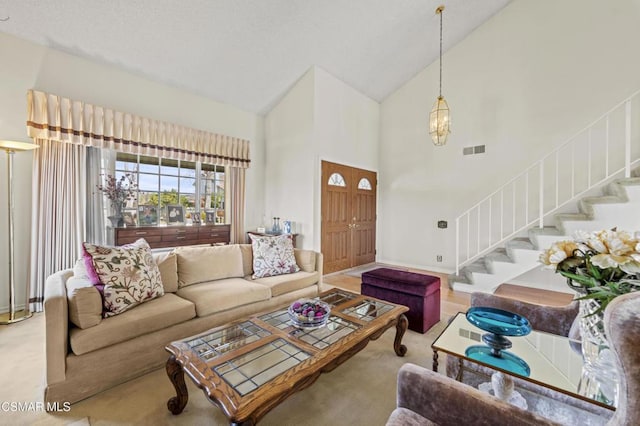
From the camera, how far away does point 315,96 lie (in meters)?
4.55

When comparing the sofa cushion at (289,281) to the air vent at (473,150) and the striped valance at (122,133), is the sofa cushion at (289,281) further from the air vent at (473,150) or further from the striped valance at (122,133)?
the air vent at (473,150)

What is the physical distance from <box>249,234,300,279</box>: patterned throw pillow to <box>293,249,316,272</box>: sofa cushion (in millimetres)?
93

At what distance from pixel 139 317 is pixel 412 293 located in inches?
92.0

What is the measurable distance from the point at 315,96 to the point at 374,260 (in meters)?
3.65

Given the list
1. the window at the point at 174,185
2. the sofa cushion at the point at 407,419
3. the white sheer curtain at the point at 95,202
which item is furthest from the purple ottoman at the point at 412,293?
the white sheer curtain at the point at 95,202

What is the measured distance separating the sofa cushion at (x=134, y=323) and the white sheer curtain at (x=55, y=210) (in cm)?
204

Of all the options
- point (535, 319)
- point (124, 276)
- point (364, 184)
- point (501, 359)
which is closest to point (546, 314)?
point (535, 319)

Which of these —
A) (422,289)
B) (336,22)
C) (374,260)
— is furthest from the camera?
(374,260)

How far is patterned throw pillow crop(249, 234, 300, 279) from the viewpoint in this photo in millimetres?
3115

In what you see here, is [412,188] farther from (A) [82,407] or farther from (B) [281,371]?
(A) [82,407]

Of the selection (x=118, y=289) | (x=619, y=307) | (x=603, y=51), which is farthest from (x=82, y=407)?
(x=603, y=51)

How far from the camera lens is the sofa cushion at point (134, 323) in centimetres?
172

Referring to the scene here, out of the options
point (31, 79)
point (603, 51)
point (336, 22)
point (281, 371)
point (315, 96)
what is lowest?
point (281, 371)

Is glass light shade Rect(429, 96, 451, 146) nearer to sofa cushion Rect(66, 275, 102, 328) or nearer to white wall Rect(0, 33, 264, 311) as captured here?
white wall Rect(0, 33, 264, 311)
